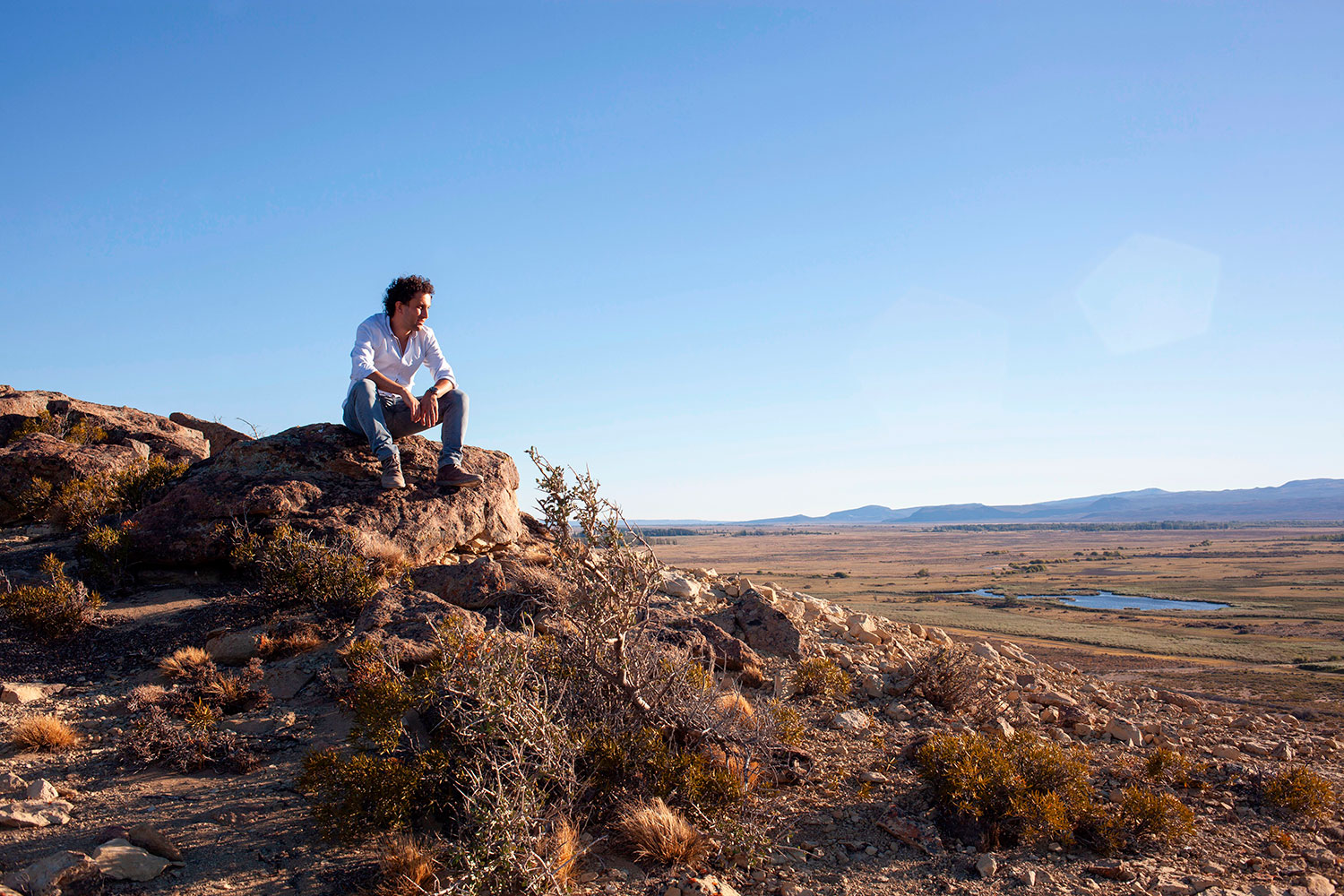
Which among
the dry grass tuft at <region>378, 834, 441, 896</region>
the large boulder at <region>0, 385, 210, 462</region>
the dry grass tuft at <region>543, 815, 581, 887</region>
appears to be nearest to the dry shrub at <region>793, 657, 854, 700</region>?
the dry grass tuft at <region>543, 815, 581, 887</region>

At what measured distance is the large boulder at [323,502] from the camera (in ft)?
26.6

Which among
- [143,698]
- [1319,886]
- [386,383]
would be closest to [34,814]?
[143,698]

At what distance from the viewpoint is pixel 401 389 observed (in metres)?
8.02

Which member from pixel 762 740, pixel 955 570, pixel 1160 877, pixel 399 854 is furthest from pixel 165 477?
pixel 955 570

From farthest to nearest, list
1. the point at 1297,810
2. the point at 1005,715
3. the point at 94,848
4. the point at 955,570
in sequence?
1. the point at 955,570
2. the point at 1005,715
3. the point at 1297,810
4. the point at 94,848

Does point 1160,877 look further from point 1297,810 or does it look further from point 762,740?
point 762,740

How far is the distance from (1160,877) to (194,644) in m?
8.51

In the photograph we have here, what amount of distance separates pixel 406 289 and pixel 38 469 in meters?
7.49

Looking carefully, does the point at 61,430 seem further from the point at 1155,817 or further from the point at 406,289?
the point at 1155,817

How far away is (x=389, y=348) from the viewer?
7887 mm

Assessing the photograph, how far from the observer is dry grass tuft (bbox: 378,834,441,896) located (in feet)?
12.9

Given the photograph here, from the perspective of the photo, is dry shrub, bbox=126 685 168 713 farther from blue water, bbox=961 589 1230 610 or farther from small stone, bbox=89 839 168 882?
blue water, bbox=961 589 1230 610

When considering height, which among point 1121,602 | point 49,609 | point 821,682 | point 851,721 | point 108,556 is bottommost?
point 1121,602

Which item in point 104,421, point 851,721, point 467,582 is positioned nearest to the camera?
point 851,721
